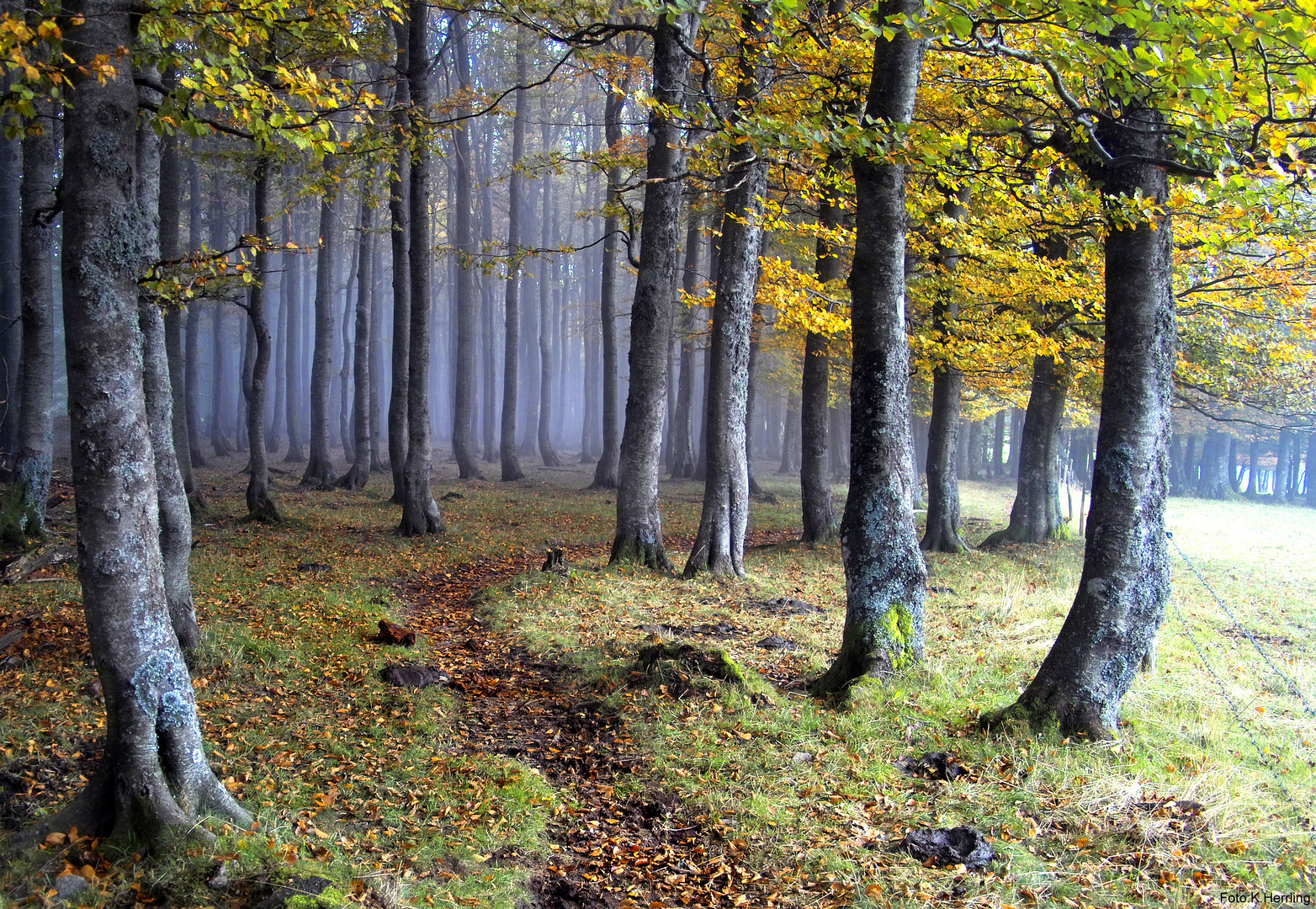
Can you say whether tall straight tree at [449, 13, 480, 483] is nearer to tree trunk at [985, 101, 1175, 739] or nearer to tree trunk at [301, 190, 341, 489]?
tree trunk at [301, 190, 341, 489]

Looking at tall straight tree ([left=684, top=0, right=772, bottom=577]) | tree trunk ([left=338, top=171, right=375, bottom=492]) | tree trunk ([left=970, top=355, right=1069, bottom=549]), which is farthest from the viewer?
tree trunk ([left=338, top=171, right=375, bottom=492])

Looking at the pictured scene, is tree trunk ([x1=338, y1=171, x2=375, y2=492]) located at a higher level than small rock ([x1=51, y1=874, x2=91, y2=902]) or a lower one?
higher

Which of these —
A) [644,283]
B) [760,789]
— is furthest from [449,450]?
[760,789]

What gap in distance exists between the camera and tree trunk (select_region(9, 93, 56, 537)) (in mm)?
9766

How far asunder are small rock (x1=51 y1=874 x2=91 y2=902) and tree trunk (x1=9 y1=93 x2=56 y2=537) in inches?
312

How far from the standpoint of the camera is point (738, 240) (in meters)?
10.8

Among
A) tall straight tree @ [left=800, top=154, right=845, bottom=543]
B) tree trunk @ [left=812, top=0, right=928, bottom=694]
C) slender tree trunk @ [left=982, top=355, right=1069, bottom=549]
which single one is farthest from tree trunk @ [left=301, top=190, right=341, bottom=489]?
slender tree trunk @ [left=982, top=355, right=1069, bottom=549]

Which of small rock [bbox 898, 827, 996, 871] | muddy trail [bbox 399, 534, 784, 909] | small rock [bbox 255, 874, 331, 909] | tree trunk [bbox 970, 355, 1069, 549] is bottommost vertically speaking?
muddy trail [bbox 399, 534, 784, 909]

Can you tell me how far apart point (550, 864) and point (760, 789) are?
147cm

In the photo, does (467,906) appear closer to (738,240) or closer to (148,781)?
(148,781)

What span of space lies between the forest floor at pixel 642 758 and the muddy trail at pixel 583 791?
2 cm

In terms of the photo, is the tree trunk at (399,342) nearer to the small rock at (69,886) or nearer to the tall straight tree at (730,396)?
the tall straight tree at (730,396)

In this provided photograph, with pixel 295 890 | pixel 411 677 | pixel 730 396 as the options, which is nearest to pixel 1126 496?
pixel 295 890

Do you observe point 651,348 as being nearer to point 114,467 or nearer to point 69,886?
point 114,467
